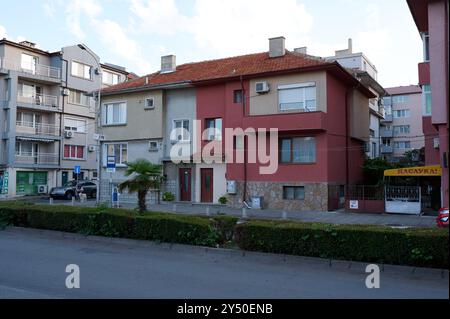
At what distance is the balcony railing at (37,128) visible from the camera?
38.6m

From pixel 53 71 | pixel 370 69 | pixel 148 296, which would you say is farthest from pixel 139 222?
pixel 370 69

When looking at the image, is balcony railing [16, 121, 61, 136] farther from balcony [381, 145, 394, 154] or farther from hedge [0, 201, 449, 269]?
balcony [381, 145, 394, 154]

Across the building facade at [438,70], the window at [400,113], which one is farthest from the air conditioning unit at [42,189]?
the window at [400,113]

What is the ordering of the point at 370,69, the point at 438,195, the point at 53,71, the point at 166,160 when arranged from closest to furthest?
the point at 438,195 → the point at 166,160 → the point at 53,71 → the point at 370,69

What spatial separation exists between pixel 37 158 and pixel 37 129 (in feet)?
9.12

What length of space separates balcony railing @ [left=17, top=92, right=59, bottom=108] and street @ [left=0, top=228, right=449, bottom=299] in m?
31.0

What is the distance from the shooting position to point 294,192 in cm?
2342

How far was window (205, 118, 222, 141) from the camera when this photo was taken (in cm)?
2598

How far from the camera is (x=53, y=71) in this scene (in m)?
41.6

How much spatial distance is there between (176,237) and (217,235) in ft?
3.80

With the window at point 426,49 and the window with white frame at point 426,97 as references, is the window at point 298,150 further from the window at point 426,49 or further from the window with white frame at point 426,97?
the window at point 426,49

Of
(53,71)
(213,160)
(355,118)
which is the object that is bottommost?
(213,160)

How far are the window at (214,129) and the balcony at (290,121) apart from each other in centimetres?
254

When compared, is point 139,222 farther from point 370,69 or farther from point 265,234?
point 370,69
